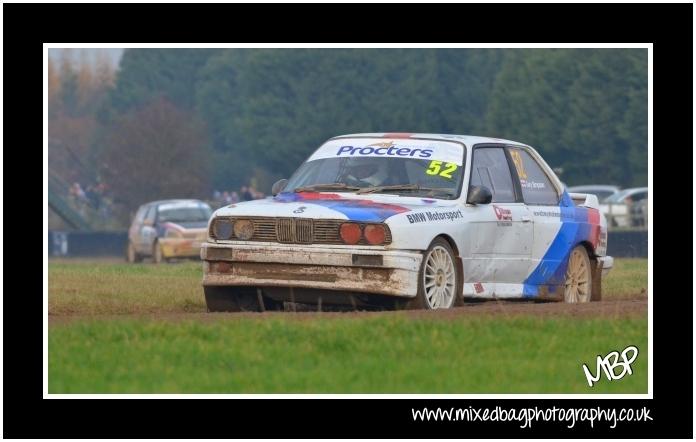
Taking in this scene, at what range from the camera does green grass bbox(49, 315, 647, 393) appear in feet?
30.8

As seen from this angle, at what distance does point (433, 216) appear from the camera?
13016 mm

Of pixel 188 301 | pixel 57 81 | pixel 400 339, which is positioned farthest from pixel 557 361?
pixel 57 81

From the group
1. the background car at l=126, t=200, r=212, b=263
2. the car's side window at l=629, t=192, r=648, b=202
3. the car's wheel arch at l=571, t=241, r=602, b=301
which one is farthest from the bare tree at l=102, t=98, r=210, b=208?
the car's wheel arch at l=571, t=241, r=602, b=301

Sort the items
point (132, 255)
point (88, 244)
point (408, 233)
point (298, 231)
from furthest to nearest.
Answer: point (88, 244) < point (132, 255) < point (298, 231) < point (408, 233)

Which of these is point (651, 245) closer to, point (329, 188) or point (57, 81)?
point (329, 188)

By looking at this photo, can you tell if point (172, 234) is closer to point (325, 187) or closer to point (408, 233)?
point (325, 187)

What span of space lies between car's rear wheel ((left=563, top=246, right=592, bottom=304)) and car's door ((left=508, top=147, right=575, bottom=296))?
180 millimetres

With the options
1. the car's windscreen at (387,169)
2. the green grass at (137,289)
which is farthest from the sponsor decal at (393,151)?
the green grass at (137,289)

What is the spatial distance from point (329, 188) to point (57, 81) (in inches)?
4806

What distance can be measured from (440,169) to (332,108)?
2906 inches

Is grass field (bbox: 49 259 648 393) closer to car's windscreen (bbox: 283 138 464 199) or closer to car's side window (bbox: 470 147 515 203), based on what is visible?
car's windscreen (bbox: 283 138 464 199)

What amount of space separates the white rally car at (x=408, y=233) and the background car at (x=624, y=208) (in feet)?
97.9

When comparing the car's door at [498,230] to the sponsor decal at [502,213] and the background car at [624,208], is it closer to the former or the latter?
the sponsor decal at [502,213]

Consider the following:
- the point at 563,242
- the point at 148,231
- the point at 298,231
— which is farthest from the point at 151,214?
the point at 298,231
